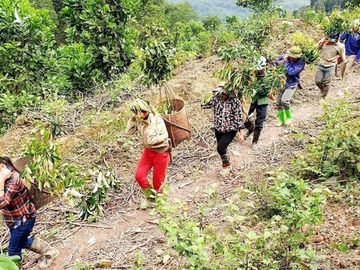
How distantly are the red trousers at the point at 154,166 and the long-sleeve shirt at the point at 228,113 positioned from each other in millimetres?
792

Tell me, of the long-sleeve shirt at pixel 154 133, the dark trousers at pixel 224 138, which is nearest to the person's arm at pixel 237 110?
the dark trousers at pixel 224 138

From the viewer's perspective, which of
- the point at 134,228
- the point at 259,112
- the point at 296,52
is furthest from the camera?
the point at 296,52

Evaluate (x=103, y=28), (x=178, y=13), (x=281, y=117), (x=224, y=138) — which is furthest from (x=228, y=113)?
(x=178, y=13)

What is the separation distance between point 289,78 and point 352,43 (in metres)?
3.32

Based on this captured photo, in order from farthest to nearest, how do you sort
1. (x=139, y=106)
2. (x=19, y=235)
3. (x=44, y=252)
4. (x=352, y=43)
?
(x=352, y=43), (x=139, y=106), (x=44, y=252), (x=19, y=235)

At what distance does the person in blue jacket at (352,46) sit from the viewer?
8834 mm

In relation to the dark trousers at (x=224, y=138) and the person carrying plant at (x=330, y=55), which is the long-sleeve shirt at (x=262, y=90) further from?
the person carrying plant at (x=330, y=55)

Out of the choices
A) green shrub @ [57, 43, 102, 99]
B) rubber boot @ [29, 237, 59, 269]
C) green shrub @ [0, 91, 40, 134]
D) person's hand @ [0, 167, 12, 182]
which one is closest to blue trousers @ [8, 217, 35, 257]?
rubber boot @ [29, 237, 59, 269]

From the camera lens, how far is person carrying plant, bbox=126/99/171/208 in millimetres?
4688

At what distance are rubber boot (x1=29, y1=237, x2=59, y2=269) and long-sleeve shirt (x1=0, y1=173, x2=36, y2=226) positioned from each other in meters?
0.46

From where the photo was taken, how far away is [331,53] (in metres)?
7.11

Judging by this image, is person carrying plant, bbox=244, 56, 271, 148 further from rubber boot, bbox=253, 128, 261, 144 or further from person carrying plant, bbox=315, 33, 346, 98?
person carrying plant, bbox=315, 33, 346, 98

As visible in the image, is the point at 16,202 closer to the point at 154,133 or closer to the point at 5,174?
the point at 5,174

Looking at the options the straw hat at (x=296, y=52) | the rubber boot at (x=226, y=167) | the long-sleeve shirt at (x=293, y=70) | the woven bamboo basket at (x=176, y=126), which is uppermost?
the straw hat at (x=296, y=52)
